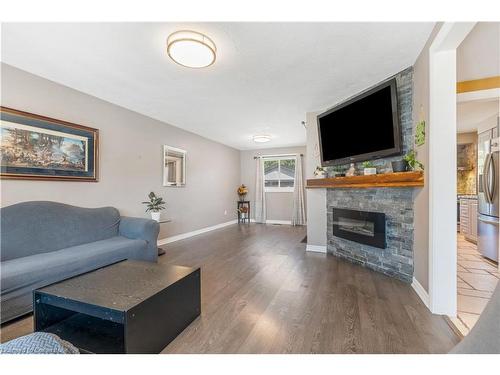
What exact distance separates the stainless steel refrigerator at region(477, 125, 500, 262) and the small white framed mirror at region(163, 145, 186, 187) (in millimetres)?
5070

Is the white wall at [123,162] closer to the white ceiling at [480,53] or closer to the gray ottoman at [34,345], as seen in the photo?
the gray ottoman at [34,345]

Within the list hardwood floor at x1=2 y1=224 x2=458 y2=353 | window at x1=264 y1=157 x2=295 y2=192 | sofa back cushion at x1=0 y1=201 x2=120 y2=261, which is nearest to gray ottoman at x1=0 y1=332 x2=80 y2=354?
hardwood floor at x1=2 y1=224 x2=458 y2=353

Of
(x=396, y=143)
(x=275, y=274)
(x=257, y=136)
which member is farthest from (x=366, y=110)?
(x=257, y=136)

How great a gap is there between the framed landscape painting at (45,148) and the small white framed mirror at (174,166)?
1350mm

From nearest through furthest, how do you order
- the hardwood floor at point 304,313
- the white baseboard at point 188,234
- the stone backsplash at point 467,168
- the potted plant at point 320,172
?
the hardwood floor at point 304,313 < the potted plant at point 320,172 < the white baseboard at point 188,234 < the stone backsplash at point 467,168

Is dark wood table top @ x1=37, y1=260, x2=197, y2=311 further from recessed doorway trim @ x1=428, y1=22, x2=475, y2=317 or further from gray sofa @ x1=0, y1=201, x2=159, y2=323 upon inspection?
recessed doorway trim @ x1=428, y1=22, x2=475, y2=317

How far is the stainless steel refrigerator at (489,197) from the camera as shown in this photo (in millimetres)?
3104

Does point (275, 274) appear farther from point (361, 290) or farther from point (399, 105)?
point (399, 105)

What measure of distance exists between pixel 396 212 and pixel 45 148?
409 cm

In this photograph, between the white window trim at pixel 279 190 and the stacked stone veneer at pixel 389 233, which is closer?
the stacked stone veneer at pixel 389 233

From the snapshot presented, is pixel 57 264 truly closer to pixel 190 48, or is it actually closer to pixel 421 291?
pixel 190 48

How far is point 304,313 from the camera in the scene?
6.18 ft

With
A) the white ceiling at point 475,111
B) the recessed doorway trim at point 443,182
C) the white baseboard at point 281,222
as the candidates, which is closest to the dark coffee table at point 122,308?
the recessed doorway trim at point 443,182

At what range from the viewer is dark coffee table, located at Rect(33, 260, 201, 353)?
1318mm
